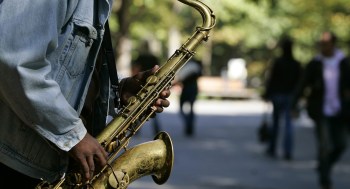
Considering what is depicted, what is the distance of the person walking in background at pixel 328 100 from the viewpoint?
29.3 ft

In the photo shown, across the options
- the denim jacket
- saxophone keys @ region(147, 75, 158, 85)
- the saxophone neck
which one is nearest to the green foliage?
the saxophone neck

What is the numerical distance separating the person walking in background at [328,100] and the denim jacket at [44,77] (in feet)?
20.8

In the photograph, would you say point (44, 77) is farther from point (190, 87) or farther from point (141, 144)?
point (190, 87)

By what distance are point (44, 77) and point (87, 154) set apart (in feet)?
0.98

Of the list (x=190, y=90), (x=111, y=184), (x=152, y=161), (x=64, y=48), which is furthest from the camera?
(x=190, y=90)

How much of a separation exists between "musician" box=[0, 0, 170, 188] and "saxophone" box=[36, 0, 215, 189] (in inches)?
5.8

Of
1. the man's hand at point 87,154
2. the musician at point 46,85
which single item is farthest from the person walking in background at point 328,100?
the man's hand at point 87,154

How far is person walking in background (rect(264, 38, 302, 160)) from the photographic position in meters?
12.1

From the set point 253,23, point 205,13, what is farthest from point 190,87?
point 253,23

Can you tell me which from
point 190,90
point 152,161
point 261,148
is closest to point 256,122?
point 190,90

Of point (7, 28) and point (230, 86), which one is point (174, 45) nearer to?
point (230, 86)

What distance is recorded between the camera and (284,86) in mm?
12227

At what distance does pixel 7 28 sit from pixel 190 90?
45.8 feet

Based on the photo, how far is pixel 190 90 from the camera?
1647 cm
